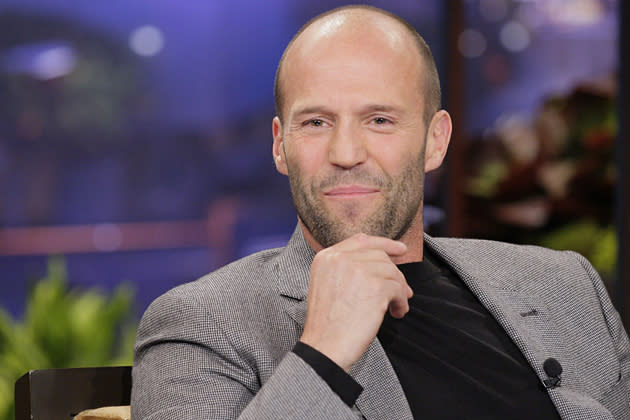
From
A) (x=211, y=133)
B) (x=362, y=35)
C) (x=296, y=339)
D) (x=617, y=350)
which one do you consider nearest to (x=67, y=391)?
(x=296, y=339)

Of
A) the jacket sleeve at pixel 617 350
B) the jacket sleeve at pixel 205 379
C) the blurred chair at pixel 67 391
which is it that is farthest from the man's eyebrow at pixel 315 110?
the jacket sleeve at pixel 617 350

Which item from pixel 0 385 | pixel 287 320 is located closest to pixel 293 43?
pixel 287 320

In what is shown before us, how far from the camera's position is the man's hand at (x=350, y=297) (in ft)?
4.41

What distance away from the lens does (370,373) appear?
154cm

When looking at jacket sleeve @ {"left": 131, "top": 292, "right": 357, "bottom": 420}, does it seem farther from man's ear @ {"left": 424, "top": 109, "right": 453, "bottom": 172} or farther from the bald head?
man's ear @ {"left": 424, "top": 109, "right": 453, "bottom": 172}

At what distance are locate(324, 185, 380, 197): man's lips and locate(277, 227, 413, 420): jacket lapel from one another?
0.60 ft

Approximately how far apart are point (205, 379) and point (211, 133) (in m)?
3.11

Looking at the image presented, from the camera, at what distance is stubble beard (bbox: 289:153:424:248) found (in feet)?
5.34

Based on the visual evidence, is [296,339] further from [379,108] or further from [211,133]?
[211,133]

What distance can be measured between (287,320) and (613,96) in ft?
10.3

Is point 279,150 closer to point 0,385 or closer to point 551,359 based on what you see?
point 551,359

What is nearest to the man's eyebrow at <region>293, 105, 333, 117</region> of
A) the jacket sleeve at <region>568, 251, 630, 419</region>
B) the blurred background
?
the jacket sleeve at <region>568, 251, 630, 419</region>

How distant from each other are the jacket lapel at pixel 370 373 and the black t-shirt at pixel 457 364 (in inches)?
2.8

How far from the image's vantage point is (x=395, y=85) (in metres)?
1.70
